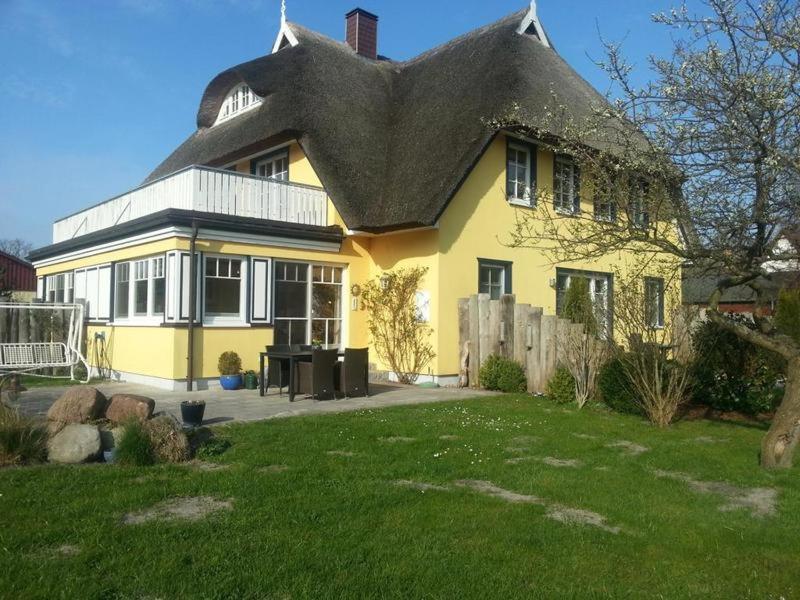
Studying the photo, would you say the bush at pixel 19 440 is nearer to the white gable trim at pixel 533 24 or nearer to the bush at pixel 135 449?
the bush at pixel 135 449

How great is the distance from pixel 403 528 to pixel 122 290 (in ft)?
38.2

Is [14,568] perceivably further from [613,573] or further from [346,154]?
[346,154]

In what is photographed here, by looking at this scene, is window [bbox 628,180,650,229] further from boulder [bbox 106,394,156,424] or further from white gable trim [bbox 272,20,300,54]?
white gable trim [bbox 272,20,300,54]

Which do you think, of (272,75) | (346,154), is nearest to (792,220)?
(346,154)

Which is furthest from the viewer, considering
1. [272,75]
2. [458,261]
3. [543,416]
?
[272,75]

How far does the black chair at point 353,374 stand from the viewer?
11633 millimetres

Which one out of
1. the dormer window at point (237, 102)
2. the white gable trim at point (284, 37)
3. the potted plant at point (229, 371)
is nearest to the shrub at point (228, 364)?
the potted plant at point (229, 371)

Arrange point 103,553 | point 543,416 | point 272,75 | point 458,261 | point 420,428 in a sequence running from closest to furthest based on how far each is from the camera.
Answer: point 103,553 < point 420,428 < point 543,416 < point 458,261 < point 272,75

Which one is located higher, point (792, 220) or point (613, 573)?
point (792, 220)

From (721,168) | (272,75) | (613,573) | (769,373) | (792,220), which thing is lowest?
(613,573)

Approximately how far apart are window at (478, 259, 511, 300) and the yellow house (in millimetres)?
46

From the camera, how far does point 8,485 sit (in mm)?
5656

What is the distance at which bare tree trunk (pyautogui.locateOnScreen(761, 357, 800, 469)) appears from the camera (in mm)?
6844

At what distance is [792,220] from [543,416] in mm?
4312
